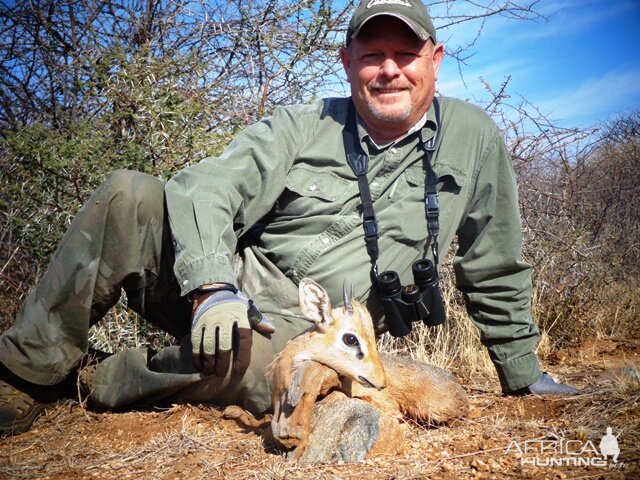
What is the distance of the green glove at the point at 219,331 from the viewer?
109 inches

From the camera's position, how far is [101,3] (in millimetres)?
7164

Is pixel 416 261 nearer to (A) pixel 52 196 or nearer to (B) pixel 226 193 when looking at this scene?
(B) pixel 226 193

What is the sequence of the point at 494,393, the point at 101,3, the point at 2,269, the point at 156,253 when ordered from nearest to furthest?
1. the point at 156,253
2. the point at 494,393
3. the point at 2,269
4. the point at 101,3

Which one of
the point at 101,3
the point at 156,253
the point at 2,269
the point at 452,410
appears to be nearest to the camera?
the point at 452,410

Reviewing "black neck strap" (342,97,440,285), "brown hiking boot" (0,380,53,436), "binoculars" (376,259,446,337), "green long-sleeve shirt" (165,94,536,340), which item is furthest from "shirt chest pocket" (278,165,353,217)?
"brown hiking boot" (0,380,53,436)

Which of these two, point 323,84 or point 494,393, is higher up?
point 323,84

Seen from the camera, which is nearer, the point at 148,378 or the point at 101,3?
the point at 148,378

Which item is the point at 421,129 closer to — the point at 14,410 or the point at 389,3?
the point at 389,3

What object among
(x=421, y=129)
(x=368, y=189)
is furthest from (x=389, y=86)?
(x=368, y=189)

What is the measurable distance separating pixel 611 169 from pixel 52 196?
8.34 metres

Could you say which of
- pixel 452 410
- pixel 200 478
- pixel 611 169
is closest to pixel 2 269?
pixel 200 478

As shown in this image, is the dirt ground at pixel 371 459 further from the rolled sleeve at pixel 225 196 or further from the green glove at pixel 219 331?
the rolled sleeve at pixel 225 196

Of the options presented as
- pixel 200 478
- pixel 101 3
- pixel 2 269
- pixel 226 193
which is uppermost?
pixel 101 3

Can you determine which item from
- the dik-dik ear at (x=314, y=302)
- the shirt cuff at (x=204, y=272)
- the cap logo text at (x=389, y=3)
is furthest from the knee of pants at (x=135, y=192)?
the cap logo text at (x=389, y=3)
